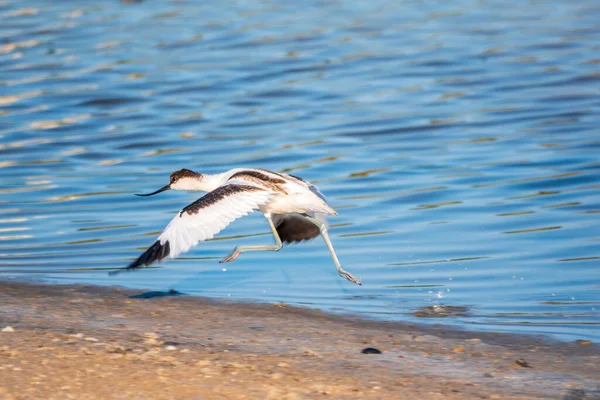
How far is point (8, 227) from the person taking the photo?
Answer: 10.3 m

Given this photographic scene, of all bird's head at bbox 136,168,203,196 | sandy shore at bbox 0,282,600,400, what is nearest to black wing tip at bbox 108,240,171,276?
sandy shore at bbox 0,282,600,400

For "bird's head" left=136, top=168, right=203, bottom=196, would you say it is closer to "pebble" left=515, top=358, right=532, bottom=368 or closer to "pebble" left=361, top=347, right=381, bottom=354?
"pebble" left=361, top=347, right=381, bottom=354

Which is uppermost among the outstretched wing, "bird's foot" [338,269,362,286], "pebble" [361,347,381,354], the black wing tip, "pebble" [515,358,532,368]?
the outstretched wing

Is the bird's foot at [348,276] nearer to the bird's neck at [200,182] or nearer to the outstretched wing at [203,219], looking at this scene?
the outstretched wing at [203,219]

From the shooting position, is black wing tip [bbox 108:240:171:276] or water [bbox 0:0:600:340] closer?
black wing tip [bbox 108:240:171:276]

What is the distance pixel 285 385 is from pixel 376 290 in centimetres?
253

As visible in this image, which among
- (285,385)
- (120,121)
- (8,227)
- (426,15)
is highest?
(426,15)

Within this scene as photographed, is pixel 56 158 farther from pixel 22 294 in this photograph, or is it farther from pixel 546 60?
pixel 546 60

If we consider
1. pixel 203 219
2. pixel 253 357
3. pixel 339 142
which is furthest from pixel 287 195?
pixel 339 142

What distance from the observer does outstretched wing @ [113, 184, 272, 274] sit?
23.9ft

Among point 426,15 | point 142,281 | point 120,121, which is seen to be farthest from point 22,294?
point 426,15

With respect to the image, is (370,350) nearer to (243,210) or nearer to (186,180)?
(243,210)

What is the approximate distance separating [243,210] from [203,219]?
31cm

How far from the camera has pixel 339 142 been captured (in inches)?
549
